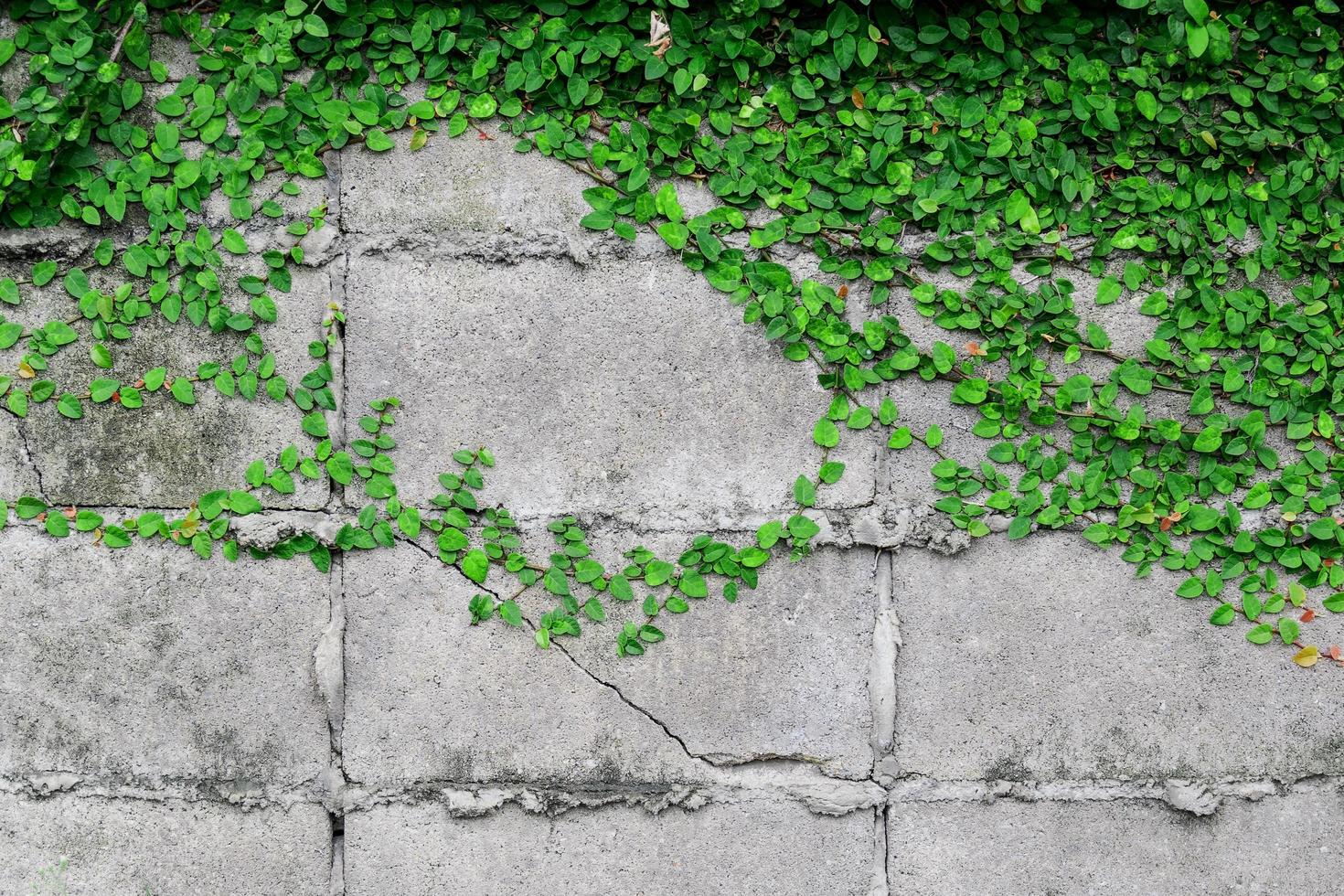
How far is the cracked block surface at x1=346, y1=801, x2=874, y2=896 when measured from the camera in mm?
1741

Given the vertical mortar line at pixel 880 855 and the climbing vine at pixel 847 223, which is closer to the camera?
the climbing vine at pixel 847 223

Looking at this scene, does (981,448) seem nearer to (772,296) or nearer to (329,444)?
(772,296)

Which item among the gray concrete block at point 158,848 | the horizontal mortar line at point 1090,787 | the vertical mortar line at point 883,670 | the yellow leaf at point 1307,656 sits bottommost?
the gray concrete block at point 158,848

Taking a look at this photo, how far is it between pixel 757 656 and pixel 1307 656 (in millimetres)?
1083

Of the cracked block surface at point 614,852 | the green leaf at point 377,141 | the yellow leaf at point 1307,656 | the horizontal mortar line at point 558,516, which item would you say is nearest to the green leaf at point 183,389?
the horizontal mortar line at point 558,516

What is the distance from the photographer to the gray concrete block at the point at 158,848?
5.68ft

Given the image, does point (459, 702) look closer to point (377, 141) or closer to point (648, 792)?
point (648, 792)

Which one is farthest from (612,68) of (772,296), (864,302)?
(864,302)

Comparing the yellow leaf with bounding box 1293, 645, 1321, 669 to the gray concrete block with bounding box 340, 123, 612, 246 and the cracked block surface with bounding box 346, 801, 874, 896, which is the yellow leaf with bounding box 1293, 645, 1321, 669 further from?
the gray concrete block with bounding box 340, 123, 612, 246

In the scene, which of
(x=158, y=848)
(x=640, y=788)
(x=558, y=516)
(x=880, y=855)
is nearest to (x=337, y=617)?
(x=558, y=516)

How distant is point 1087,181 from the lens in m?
1.66

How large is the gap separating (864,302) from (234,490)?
50.6 inches

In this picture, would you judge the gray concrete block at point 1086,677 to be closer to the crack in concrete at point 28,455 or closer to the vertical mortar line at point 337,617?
the vertical mortar line at point 337,617

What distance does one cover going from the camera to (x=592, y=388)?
5.61 ft
